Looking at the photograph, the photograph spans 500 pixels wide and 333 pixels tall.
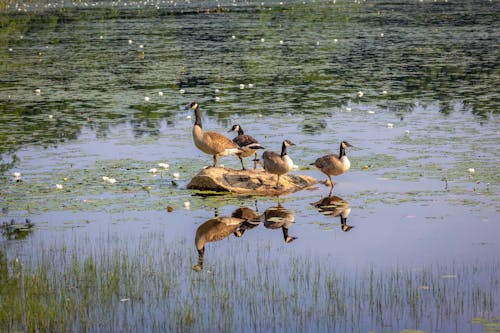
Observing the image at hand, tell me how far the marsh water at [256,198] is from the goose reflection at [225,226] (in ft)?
0.43

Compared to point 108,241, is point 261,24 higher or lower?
higher

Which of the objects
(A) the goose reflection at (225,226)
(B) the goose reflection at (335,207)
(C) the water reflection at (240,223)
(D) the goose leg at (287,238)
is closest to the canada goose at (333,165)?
(B) the goose reflection at (335,207)

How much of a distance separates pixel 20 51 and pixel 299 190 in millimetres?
30490

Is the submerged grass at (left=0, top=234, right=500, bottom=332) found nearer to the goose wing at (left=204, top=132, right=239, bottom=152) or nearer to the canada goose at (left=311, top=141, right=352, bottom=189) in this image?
the canada goose at (left=311, top=141, right=352, bottom=189)

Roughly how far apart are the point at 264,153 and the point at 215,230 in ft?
9.60

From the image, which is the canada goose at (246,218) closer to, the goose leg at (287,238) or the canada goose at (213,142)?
the goose leg at (287,238)

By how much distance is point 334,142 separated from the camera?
77.8 ft

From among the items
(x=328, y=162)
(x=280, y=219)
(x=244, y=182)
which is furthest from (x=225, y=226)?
(x=328, y=162)

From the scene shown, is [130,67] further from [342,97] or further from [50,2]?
[50,2]

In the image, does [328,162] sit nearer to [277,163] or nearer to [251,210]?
[277,163]

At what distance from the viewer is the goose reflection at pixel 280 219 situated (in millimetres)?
16781

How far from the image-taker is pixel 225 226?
17125mm

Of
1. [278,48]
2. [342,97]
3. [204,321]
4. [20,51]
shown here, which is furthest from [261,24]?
[204,321]

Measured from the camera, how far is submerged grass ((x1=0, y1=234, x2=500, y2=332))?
12164 millimetres
